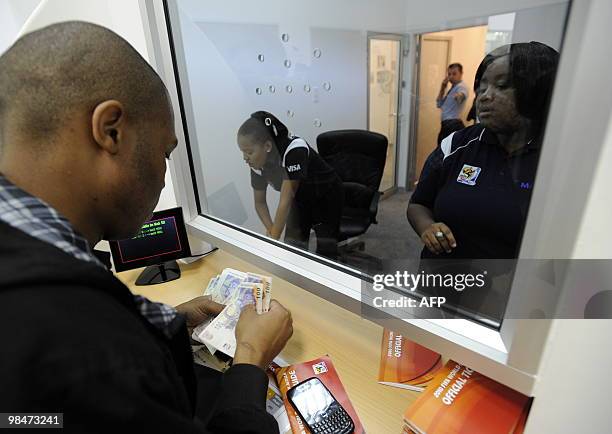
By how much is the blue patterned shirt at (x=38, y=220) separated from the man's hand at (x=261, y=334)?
0.39m

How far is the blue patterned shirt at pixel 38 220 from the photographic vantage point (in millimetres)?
385

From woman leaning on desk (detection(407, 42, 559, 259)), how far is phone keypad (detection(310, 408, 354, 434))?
1.56 ft

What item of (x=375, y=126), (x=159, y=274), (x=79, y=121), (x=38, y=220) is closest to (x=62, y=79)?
(x=79, y=121)

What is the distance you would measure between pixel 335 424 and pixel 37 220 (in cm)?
58

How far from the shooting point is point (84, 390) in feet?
1.09

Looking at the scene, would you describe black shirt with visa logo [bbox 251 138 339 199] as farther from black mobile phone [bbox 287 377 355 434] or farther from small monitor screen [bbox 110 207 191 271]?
black mobile phone [bbox 287 377 355 434]

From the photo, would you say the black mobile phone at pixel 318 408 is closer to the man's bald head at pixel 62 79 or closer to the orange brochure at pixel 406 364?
the orange brochure at pixel 406 364

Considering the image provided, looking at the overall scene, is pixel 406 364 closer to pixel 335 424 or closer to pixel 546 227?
pixel 335 424

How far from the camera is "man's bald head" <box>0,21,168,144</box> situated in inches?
16.8

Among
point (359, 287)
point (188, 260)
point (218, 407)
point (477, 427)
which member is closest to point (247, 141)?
point (188, 260)

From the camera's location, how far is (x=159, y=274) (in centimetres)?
124

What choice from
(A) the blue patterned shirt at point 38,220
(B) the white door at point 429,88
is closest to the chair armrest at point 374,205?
(B) the white door at point 429,88

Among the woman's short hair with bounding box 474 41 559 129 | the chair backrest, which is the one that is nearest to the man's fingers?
the woman's short hair with bounding box 474 41 559 129

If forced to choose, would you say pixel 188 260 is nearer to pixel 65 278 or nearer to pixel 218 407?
pixel 218 407
